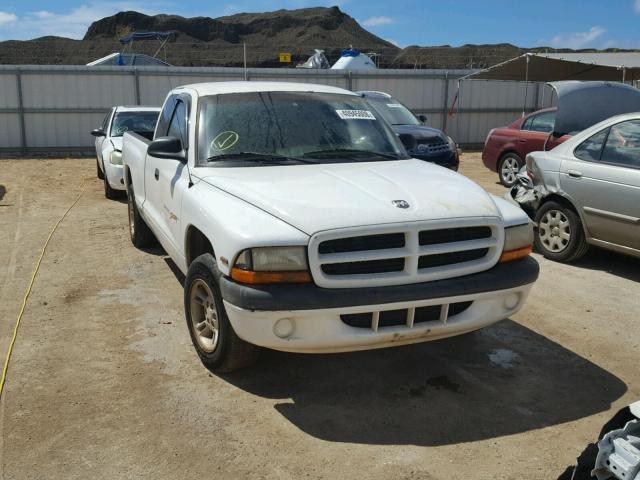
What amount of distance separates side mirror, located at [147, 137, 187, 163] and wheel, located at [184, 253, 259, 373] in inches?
38.2

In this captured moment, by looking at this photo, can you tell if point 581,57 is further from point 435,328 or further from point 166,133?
point 435,328

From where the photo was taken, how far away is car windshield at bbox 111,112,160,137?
10.9 metres

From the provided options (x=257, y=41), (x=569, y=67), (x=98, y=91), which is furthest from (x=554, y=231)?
(x=257, y=41)

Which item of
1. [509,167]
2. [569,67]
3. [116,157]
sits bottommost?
[509,167]

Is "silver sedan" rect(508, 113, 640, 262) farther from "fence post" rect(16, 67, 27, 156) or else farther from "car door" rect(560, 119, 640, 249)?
"fence post" rect(16, 67, 27, 156)

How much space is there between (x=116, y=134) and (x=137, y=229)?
423cm

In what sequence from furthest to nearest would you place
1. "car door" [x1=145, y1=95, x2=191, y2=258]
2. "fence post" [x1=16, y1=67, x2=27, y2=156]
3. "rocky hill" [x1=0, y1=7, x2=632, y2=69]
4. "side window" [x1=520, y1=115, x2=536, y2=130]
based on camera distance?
"rocky hill" [x1=0, y1=7, x2=632, y2=69]
"fence post" [x1=16, y1=67, x2=27, y2=156]
"side window" [x1=520, y1=115, x2=536, y2=130]
"car door" [x1=145, y1=95, x2=191, y2=258]

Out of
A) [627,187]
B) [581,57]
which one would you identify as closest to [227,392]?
[627,187]

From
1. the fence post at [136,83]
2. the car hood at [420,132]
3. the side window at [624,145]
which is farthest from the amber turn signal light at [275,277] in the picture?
the fence post at [136,83]

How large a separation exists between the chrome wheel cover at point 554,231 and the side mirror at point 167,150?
4.03 metres

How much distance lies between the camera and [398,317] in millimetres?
3549

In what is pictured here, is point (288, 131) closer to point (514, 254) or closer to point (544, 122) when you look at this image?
point (514, 254)

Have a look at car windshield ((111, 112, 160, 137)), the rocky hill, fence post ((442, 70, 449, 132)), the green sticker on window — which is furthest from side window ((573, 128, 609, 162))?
the rocky hill

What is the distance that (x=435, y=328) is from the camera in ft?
11.9
